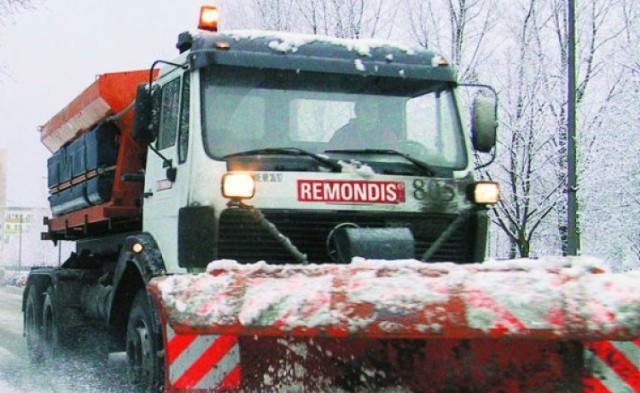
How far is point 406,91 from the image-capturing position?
616cm

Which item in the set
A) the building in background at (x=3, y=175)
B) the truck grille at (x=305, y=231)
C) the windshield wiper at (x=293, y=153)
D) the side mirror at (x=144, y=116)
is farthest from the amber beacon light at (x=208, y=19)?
the building in background at (x=3, y=175)

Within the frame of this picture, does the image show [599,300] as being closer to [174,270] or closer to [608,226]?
[174,270]

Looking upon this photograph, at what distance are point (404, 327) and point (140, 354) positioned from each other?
10.0ft

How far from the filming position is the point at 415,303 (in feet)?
12.6

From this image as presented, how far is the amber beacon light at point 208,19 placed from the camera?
6375mm

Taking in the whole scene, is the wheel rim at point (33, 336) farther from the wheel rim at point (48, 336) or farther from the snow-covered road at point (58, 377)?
the wheel rim at point (48, 336)

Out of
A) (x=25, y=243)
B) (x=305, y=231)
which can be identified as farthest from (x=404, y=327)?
(x=25, y=243)

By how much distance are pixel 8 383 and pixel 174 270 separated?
12.2 ft

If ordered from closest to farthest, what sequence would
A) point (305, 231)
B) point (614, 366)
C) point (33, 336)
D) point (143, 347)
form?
1. point (614, 366)
2. point (305, 231)
3. point (143, 347)
4. point (33, 336)

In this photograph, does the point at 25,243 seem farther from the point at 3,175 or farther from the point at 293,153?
the point at 293,153

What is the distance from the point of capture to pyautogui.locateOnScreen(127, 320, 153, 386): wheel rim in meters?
6.04

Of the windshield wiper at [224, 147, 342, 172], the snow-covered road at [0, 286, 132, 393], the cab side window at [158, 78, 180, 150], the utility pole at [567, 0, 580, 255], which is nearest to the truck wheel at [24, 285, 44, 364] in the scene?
the snow-covered road at [0, 286, 132, 393]

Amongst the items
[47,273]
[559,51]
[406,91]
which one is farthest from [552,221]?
[406,91]

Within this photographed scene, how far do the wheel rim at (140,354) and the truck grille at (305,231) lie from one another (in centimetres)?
109
